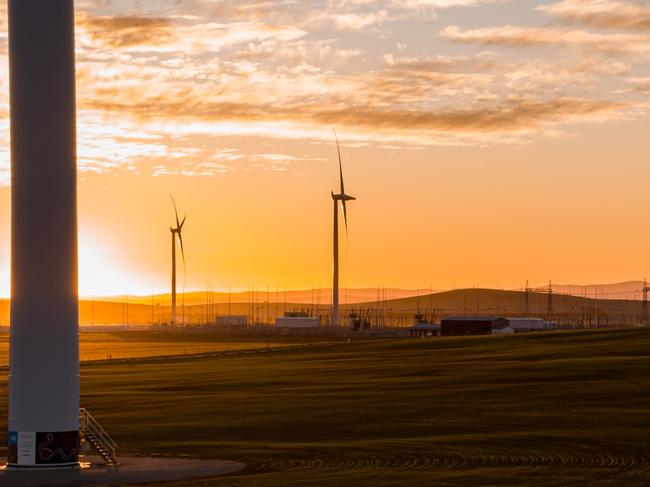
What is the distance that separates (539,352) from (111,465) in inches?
3320

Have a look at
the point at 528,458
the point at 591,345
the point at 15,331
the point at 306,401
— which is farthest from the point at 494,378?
the point at 15,331

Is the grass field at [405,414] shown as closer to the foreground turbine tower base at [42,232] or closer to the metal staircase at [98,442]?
the metal staircase at [98,442]

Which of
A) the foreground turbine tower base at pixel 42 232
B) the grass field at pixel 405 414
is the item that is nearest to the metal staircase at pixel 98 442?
the foreground turbine tower base at pixel 42 232

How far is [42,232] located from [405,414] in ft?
117

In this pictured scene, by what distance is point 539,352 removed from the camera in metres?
138

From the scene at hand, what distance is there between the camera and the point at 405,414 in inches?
3433

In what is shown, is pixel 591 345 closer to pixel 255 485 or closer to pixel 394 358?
pixel 394 358

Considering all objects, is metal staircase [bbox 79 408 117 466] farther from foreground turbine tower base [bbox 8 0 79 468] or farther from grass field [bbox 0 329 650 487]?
grass field [bbox 0 329 650 487]

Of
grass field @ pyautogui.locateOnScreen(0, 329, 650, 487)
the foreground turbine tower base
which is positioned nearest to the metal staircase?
the foreground turbine tower base

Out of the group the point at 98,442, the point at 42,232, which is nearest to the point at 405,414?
the point at 98,442

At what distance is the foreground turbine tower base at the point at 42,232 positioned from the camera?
5875cm

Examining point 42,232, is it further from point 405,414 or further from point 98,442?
point 405,414

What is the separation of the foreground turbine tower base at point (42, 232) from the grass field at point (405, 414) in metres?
9.28

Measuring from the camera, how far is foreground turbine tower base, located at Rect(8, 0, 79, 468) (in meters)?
58.8
